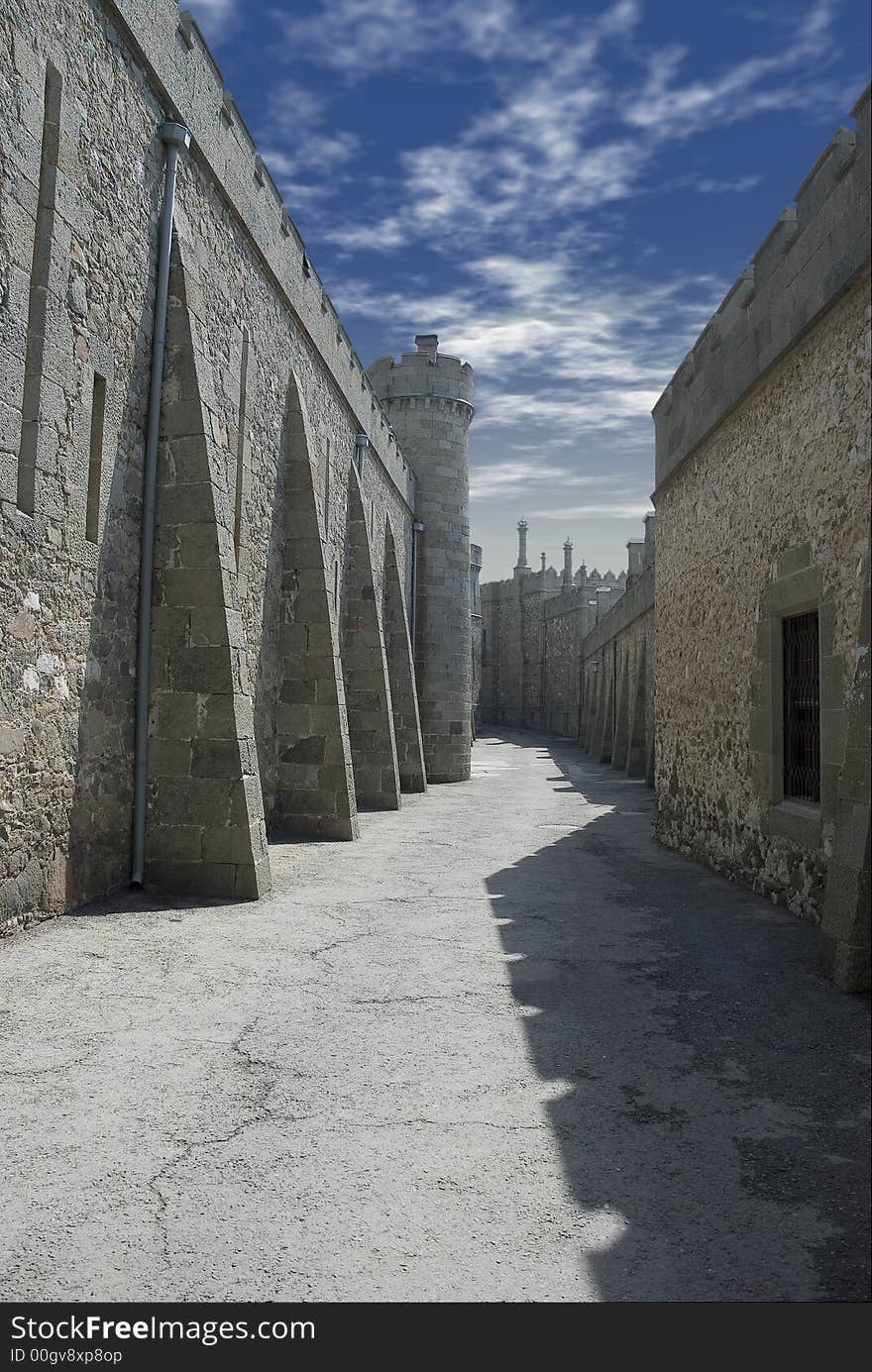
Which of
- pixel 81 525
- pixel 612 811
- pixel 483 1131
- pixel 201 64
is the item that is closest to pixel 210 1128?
Result: pixel 483 1131

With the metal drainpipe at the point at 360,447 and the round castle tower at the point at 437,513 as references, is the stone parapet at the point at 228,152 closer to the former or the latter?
the metal drainpipe at the point at 360,447

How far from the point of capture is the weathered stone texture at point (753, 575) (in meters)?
5.72

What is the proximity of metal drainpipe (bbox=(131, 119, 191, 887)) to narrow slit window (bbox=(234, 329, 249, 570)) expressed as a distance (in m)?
1.94

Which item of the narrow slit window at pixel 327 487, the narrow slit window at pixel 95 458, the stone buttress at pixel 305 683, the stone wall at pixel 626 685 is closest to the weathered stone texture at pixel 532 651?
the stone wall at pixel 626 685

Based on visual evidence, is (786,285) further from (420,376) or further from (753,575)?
(420,376)

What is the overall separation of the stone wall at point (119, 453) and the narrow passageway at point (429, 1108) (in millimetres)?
975

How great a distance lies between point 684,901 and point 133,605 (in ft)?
15.5

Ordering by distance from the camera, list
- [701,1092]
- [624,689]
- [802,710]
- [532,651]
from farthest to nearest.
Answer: [532,651], [624,689], [802,710], [701,1092]

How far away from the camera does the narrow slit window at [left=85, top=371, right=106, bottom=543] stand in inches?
253

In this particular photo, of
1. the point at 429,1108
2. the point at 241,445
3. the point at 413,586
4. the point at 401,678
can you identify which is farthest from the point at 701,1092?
the point at 413,586

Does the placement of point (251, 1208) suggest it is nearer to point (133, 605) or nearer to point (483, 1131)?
point (483, 1131)

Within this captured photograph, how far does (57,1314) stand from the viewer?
2143 mm

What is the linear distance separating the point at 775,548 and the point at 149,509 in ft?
15.5

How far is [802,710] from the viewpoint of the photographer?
6809 mm
